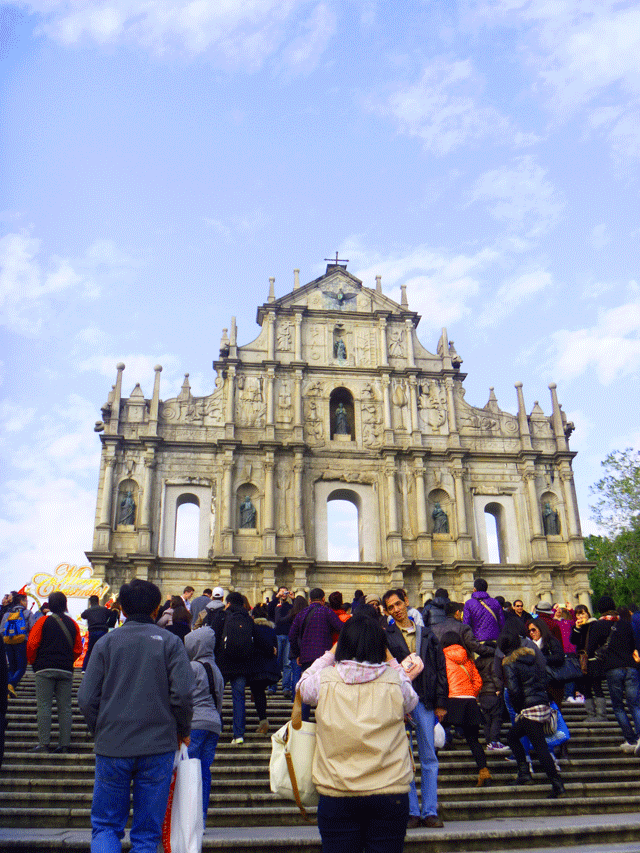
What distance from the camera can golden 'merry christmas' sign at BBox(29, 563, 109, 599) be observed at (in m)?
22.3

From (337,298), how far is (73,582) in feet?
48.6

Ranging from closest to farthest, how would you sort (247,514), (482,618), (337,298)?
(482,618), (247,514), (337,298)

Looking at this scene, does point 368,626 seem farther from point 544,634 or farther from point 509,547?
point 509,547

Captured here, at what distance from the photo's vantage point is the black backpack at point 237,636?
9.75 m

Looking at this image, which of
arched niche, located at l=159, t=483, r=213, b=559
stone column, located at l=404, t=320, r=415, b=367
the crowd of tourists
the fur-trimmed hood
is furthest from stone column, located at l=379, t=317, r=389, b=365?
the fur-trimmed hood

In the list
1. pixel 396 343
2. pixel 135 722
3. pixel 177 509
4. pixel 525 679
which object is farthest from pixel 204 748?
pixel 396 343

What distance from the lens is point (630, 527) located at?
35.2m

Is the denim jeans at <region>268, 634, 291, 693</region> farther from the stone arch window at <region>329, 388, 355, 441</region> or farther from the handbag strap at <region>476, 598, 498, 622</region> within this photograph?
the stone arch window at <region>329, 388, 355, 441</region>

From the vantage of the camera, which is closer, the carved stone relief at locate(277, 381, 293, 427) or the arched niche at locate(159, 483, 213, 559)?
the arched niche at locate(159, 483, 213, 559)

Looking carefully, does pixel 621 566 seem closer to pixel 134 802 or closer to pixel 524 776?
pixel 524 776

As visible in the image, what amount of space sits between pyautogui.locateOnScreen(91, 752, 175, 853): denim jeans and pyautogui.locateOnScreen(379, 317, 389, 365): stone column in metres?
25.7

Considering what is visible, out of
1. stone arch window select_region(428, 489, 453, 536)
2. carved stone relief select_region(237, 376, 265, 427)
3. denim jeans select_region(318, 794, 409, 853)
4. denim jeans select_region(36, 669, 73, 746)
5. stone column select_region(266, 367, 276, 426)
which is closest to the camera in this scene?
denim jeans select_region(318, 794, 409, 853)

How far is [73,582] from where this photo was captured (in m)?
23.0

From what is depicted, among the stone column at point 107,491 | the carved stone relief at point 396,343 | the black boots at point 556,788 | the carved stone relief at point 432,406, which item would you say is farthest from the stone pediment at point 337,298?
the black boots at point 556,788
